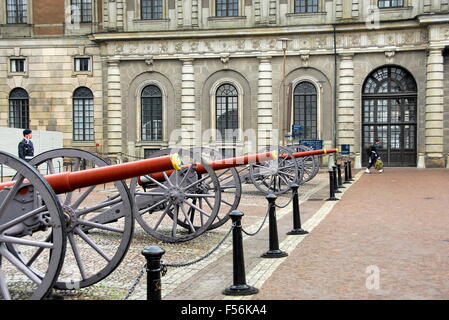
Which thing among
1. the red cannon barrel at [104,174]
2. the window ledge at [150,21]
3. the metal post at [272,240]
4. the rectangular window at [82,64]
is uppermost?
the window ledge at [150,21]

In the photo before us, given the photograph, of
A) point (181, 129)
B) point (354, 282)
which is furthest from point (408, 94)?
point (354, 282)

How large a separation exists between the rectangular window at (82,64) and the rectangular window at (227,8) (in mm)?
7540

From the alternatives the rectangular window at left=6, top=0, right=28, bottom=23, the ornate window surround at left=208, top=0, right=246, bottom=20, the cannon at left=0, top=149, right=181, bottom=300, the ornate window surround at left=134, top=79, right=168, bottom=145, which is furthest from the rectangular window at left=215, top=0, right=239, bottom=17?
the cannon at left=0, top=149, right=181, bottom=300

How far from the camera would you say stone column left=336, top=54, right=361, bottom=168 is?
32.2 meters

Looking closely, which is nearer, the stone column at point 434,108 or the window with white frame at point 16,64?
the stone column at point 434,108

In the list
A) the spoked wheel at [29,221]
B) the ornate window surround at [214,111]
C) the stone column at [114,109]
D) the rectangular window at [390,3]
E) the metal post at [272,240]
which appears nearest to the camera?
the spoked wheel at [29,221]

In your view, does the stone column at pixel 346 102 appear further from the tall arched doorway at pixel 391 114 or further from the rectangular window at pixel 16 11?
the rectangular window at pixel 16 11

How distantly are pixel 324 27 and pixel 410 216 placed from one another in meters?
20.6

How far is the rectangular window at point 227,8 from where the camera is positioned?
111ft

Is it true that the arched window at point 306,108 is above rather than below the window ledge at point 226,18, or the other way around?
below

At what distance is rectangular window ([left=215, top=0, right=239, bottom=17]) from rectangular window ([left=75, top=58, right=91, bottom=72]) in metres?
7.54

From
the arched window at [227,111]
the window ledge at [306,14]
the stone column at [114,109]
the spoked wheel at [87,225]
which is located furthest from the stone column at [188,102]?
the spoked wheel at [87,225]

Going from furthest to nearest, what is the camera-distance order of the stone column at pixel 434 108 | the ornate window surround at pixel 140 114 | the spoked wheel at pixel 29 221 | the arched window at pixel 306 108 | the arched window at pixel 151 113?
the arched window at pixel 151 113
the ornate window surround at pixel 140 114
the arched window at pixel 306 108
the stone column at pixel 434 108
the spoked wheel at pixel 29 221

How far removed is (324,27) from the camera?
32.0m
